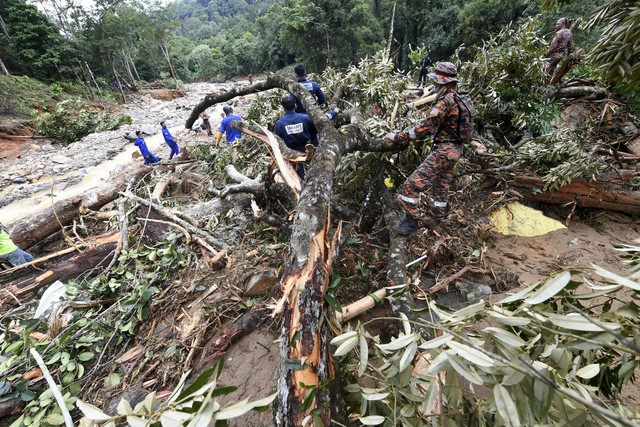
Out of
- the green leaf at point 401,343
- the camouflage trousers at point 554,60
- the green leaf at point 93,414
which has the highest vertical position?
the camouflage trousers at point 554,60

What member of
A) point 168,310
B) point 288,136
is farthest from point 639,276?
point 288,136

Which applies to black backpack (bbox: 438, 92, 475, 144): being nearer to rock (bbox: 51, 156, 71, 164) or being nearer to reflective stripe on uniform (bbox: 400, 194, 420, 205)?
reflective stripe on uniform (bbox: 400, 194, 420, 205)

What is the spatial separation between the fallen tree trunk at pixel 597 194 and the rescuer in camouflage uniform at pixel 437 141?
1.47m

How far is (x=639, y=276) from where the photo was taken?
1.02 m

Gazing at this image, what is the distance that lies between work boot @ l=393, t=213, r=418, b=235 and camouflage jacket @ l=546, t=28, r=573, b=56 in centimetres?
516

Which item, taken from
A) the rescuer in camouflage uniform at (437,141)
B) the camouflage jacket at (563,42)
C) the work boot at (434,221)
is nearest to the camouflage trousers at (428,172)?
the rescuer in camouflage uniform at (437,141)

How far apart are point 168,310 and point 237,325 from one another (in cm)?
87

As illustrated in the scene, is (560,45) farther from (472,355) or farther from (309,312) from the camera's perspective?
(309,312)

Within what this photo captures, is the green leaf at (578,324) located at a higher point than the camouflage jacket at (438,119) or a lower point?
lower

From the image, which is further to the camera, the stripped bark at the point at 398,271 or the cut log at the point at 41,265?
the cut log at the point at 41,265

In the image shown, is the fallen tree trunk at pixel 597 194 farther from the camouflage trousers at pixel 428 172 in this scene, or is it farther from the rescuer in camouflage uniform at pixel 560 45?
the rescuer in camouflage uniform at pixel 560 45

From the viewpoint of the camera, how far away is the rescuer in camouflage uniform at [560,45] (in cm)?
471

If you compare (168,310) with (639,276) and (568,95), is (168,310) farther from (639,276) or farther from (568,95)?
(568,95)

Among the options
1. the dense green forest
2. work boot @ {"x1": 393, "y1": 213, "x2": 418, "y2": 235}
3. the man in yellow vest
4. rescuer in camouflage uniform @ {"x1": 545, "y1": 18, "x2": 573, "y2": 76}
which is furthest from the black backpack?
the dense green forest
